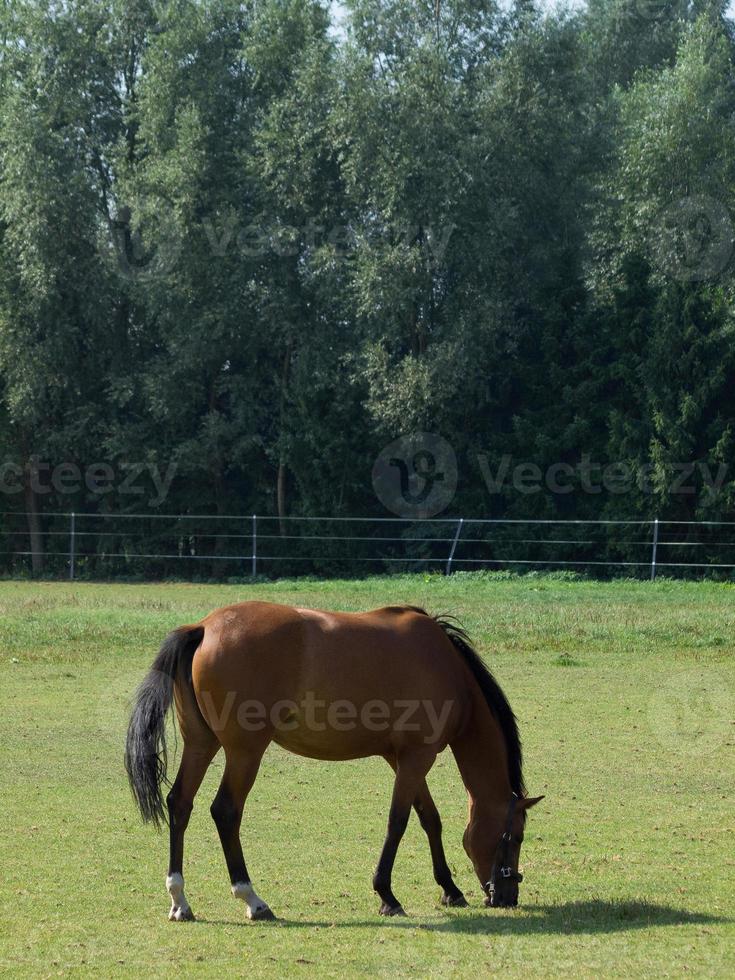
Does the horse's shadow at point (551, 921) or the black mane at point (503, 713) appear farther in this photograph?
the black mane at point (503, 713)

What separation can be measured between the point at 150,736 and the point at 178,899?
34.1 inches

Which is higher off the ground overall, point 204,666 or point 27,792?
point 204,666

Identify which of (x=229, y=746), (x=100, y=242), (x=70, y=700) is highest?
(x=100, y=242)

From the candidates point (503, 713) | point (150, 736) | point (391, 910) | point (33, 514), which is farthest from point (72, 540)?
point (391, 910)

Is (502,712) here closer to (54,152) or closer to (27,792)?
(27,792)

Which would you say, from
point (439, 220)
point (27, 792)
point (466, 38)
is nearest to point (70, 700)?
point (27, 792)

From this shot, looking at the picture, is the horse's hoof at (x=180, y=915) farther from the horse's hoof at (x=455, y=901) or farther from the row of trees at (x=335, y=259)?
the row of trees at (x=335, y=259)

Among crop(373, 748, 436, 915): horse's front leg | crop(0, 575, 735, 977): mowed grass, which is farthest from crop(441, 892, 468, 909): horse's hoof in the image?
crop(373, 748, 436, 915): horse's front leg

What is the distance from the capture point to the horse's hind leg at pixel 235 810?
6598 mm

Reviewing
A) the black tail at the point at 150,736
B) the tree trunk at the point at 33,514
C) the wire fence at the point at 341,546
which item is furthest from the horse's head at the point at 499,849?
the tree trunk at the point at 33,514

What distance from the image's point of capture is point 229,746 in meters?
6.71

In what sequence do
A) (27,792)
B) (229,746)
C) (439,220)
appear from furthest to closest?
(439,220) → (27,792) → (229,746)

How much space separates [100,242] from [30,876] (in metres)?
29.7

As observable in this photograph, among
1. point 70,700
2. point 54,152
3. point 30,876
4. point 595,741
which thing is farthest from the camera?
point 54,152
